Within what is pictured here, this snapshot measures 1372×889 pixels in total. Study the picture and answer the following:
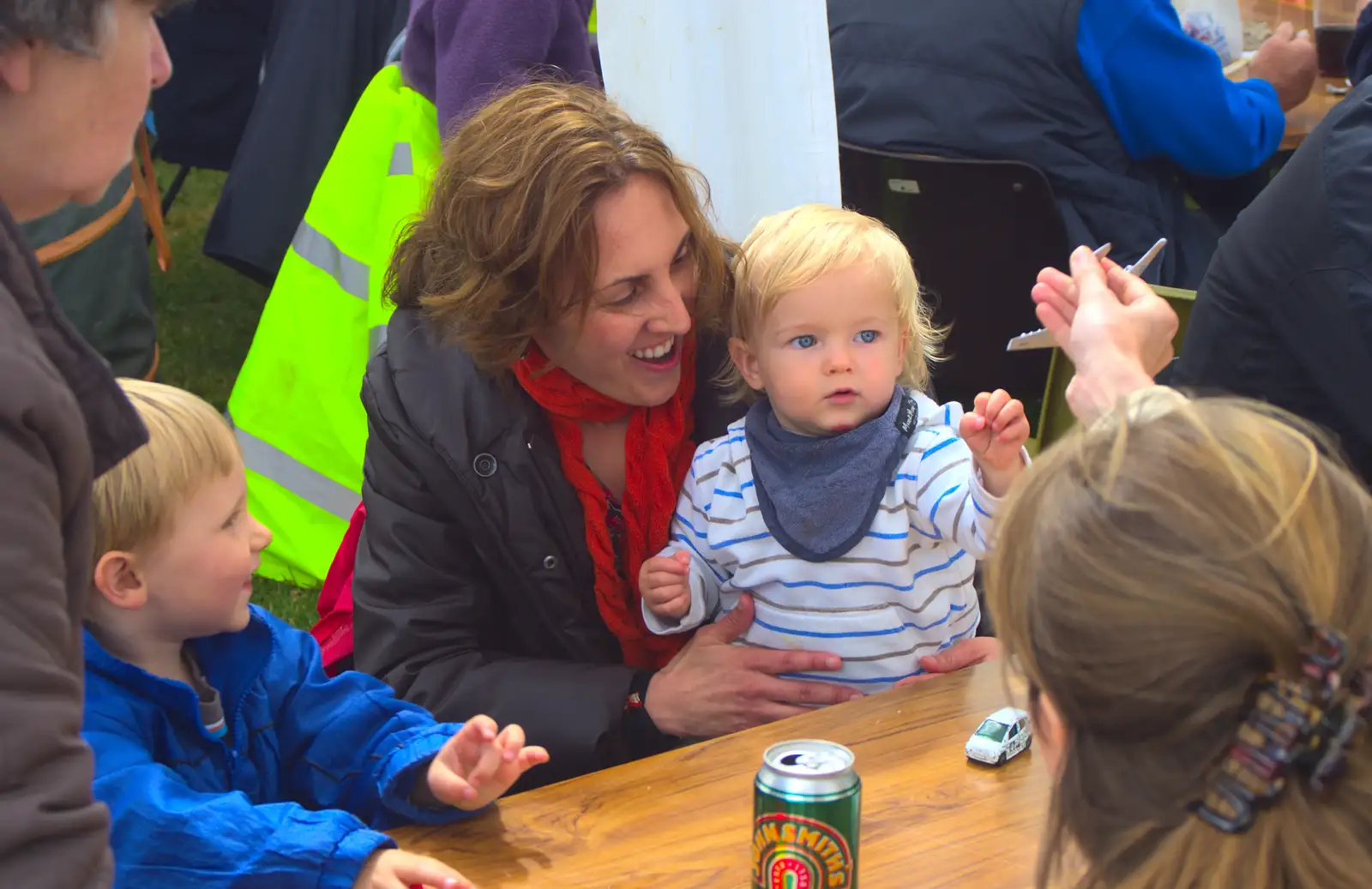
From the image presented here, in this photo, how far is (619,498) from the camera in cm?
218

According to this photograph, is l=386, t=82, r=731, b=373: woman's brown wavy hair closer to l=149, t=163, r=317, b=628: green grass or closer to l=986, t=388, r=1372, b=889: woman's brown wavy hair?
l=986, t=388, r=1372, b=889: woman's brown wavy hair

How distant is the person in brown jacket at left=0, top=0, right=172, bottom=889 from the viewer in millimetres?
900

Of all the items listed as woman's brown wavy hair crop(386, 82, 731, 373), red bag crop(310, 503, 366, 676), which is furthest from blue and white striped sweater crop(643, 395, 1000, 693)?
red bag crop(310, 503, 366, 676)

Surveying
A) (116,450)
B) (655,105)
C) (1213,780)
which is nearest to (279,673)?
(116,450)

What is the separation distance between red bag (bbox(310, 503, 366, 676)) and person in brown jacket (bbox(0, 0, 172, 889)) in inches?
44.0

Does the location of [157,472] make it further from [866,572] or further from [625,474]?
[866,572]

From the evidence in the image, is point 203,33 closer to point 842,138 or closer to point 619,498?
point 842,138

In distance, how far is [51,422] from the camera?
95cm

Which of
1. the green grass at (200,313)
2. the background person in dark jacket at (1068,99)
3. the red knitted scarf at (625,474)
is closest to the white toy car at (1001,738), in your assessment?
the red knitted scarf at (625,474)

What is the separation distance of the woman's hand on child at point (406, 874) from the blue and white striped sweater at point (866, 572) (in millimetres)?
753

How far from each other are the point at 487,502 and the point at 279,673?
473mm

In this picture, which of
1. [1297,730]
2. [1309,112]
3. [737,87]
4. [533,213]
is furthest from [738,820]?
[1309,112]

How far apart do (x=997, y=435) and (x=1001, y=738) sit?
400 millimetres

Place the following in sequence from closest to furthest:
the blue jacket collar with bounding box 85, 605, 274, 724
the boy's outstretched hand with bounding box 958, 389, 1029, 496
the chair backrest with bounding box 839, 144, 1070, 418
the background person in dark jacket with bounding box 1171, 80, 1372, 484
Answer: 1. the blue jacket collar with bounding box 85, 605, 274, 724
2. the boy's outstretched hand with bounding box 958, 389, 1029, 496
3. the background person in dark jacket with bounding box 1171, 80, 1372, 484
4. the chair backrest with bounding box 839, 144, 1070, 418
